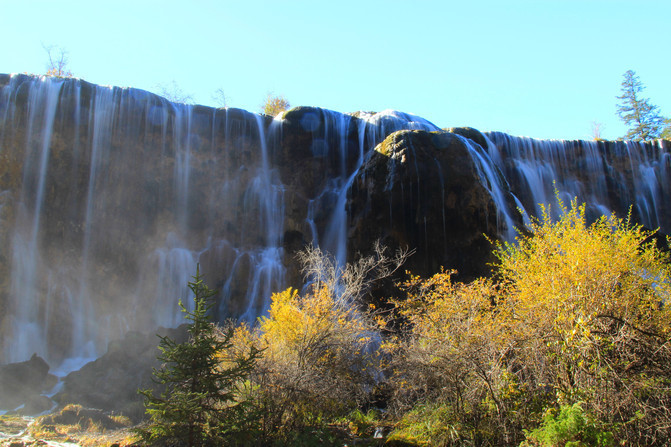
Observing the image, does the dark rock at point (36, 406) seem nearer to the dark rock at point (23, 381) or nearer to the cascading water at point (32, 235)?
the dark rock at point (23, 381)

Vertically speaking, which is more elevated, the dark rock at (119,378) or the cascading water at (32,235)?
the cascading water at (32,235)

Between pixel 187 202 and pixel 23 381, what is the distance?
9.70 meters

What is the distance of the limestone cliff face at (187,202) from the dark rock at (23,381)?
0.94 metres

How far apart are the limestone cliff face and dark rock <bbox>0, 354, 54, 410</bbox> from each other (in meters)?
0.94

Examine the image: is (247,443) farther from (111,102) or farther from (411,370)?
(111,102)

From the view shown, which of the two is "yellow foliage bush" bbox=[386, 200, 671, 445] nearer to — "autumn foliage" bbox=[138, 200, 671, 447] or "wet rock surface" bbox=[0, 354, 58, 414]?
"autumn foliage" bbox=[138, 200, 671, 447]

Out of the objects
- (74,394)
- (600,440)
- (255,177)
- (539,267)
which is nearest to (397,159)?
(255,177)

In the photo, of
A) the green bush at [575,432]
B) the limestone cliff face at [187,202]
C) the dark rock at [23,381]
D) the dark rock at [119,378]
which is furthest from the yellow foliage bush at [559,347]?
the dark rock at [23,381]

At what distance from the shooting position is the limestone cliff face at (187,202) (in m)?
19.4

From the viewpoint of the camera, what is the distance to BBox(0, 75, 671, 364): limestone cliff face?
63.6 feet

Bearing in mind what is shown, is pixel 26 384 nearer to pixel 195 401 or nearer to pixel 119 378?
pixel 119 378

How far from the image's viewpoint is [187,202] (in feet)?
75.3

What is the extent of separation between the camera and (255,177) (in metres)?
23.8

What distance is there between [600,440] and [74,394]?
16.5 meters
